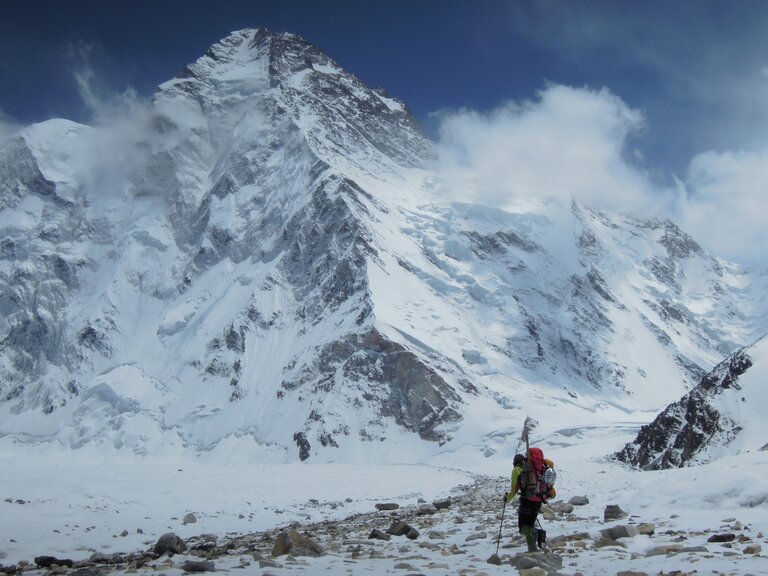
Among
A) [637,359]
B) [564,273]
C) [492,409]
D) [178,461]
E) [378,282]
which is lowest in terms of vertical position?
[178,461]

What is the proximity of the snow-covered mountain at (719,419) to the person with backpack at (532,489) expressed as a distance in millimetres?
37775

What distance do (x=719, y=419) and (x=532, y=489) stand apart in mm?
44846

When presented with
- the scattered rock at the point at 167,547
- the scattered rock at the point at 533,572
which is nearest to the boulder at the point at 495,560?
the scattered rock at the point at 533,572

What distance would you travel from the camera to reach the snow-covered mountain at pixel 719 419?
161ft

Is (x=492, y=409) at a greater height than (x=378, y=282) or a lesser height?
lesser

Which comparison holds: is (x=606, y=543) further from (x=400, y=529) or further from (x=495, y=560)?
(x=400, y=529)

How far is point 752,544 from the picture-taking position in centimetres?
1203

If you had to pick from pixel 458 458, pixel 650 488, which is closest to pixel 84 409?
pixel 458 458

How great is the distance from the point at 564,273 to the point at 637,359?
29.0m

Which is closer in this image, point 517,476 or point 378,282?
point 517,476

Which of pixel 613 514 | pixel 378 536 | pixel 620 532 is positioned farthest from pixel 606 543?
pixel 378 536

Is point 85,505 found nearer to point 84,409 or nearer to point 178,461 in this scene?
point 178,461

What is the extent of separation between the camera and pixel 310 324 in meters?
146

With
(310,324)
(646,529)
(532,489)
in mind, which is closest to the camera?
(532,489)
